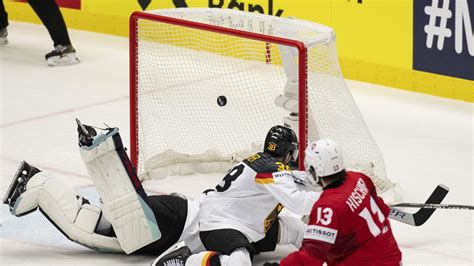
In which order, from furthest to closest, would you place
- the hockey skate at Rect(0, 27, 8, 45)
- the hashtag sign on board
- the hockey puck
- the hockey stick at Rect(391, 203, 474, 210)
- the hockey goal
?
the hockey skate at Rect(0, 27, 8, 45)
the hashtag sign on board
the hockey puck
the hockey goal
the hockey stick at Rect(391, 203, 474, 210)

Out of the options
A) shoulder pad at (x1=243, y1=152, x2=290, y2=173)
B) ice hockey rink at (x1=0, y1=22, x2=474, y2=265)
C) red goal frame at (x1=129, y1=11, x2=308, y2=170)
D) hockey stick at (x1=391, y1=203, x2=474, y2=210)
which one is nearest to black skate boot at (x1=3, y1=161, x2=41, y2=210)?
ice hockey rink at (x1=0, y1=22, x2=474, y2=265)

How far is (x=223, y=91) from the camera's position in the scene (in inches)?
271

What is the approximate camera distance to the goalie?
5.30 meters

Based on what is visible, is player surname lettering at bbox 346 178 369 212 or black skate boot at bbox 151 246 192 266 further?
black skate boot at bbox 151 246 192 266

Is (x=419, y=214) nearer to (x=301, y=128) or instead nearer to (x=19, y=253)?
(x=301, y=128)

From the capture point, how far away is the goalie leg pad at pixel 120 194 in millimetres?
5293

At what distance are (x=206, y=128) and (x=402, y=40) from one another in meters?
1.73

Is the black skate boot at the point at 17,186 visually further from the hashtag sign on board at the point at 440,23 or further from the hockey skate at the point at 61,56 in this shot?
the hockey skate at the point at 61,56

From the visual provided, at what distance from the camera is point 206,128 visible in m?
6.93

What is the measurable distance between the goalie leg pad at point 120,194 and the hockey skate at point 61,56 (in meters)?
3.91

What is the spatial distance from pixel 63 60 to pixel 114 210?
4071 millimetres

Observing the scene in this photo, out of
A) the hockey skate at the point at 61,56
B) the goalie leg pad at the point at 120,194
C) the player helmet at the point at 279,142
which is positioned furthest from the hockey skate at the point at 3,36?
the player helmet at the point at 279,142

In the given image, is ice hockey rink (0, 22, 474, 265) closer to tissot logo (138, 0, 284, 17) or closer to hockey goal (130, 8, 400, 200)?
hockey goal (130, 8, 400, 200)

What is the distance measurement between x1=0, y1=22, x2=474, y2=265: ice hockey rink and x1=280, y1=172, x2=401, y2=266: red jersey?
3.55 ft
